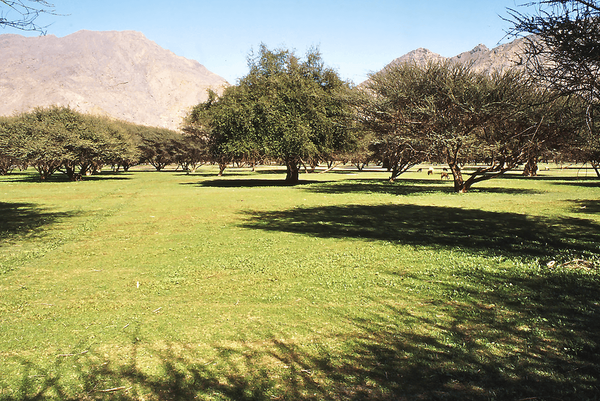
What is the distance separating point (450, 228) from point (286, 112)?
2356 centimetres

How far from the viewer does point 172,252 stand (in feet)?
32.6

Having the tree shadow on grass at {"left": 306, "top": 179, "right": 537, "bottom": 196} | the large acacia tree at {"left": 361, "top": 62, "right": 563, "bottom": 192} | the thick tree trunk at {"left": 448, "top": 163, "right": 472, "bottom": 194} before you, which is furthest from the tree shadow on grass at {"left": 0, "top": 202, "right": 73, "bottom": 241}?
the thick tree trunk at {"left": 448, "top": 163, "right": 472, "bottom": 194}

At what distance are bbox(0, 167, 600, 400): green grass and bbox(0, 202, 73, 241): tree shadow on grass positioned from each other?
1142 millimetres

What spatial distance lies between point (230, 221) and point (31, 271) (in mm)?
7261

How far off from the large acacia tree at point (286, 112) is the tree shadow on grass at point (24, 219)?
17.8 metres

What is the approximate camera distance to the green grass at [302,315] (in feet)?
13.1

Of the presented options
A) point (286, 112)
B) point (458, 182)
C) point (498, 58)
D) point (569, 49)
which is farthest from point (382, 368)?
point (498, 58)

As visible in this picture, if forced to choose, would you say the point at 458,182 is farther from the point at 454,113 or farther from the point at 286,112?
the point at 286,112

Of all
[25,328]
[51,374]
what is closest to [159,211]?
[25,328]

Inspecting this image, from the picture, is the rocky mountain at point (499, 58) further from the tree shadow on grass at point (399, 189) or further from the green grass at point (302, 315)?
the tree shadow on grass at point (399, 189)

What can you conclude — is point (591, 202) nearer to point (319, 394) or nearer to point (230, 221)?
point (230, 221)

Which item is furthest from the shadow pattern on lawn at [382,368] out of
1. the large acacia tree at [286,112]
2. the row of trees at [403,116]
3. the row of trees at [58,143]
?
the row of trees at [58,143]

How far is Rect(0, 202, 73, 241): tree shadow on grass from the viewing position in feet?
42.6

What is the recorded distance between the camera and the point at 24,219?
15672 mm
